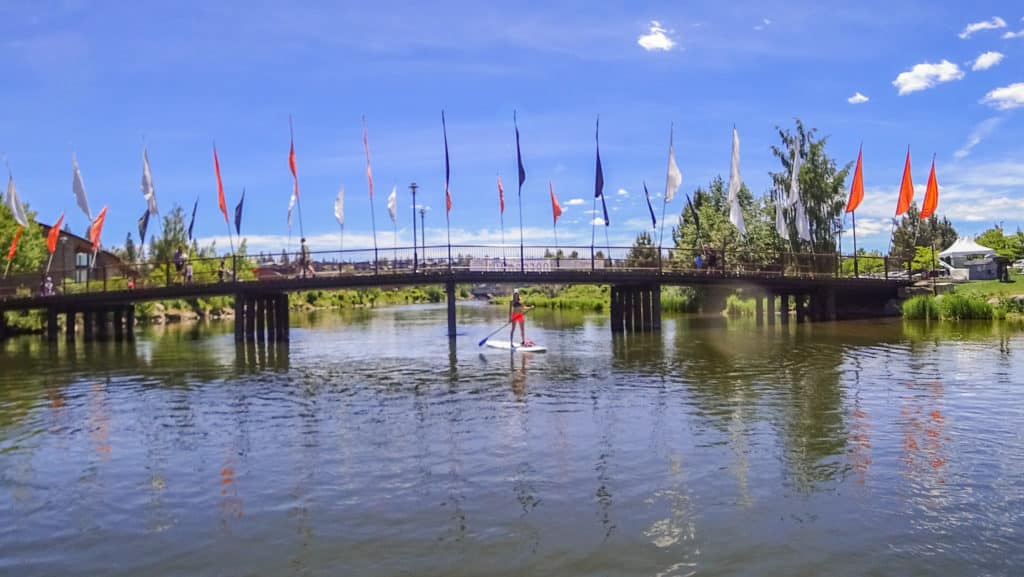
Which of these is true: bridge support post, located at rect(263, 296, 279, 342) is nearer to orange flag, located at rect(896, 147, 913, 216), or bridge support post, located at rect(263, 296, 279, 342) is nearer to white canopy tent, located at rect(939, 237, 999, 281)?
orange flag, located at rect(896, 147, 913, 216)

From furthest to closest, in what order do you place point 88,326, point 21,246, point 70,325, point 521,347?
1. point 21,246
2. point 88,326
3. point 70,325
4. point 521,347

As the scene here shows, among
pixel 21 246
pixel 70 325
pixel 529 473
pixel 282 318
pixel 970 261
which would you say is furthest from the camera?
pixel 970 261

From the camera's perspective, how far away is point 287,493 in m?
11.6

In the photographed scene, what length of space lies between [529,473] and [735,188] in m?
39.5

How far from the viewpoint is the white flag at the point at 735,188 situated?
47.5 metres

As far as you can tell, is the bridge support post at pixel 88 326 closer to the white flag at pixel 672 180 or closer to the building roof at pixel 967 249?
the white flag at pixel 672 180

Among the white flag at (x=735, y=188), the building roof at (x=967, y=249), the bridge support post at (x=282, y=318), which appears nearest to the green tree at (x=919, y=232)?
the building roof at (x=967, y=249)

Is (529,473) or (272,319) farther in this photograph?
(272,319)

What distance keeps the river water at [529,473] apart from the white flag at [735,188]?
21.8 meters

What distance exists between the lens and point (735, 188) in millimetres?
48406

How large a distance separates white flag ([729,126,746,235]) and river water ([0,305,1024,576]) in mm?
21791

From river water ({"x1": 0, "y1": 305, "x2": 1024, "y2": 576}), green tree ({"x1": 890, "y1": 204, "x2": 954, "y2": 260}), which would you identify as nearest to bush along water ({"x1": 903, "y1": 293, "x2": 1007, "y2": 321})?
river water ({"x1": 0, "y1": 305, "x2": 1024, "y2": 576})

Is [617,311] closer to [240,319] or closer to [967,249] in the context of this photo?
[240,319]

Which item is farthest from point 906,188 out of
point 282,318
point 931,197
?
point 282,318
